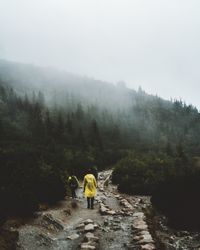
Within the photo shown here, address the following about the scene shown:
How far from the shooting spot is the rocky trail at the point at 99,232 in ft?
34.8

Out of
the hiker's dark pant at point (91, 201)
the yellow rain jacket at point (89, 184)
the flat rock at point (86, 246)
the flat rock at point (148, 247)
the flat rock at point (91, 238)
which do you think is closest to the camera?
the flat rock at point (148, 247)

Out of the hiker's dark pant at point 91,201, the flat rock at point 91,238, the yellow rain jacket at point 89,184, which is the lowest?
the flat rock at point 91,238

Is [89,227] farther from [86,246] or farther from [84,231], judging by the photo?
[86,246]

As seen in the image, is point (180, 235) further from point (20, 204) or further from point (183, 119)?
point (183, 119)

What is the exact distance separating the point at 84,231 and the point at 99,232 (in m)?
0.50

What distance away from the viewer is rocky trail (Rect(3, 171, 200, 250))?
34.8 feet

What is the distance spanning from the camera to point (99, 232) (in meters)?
12.3

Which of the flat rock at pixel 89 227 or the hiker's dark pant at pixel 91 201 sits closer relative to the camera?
the flat rock at pixel 89 227

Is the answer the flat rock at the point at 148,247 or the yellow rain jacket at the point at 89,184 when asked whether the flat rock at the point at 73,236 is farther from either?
the yellow rain jacket at the point at 89,184

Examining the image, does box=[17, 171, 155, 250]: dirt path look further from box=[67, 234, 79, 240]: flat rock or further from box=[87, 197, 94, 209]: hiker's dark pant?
box=[87, 197, 94, 209]: hiker's dark pant

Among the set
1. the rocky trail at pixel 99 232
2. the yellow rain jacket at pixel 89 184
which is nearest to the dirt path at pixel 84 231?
the rocky trail at pixel 99 232

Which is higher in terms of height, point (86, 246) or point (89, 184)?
point (89, 184)

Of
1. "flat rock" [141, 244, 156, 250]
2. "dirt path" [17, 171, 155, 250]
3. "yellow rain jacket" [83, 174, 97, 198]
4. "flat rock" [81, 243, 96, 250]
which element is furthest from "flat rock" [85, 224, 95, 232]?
"yellow rain jacket" [83, 174, 97, 198]

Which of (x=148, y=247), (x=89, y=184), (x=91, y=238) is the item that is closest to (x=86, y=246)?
(x=91, y=238)
